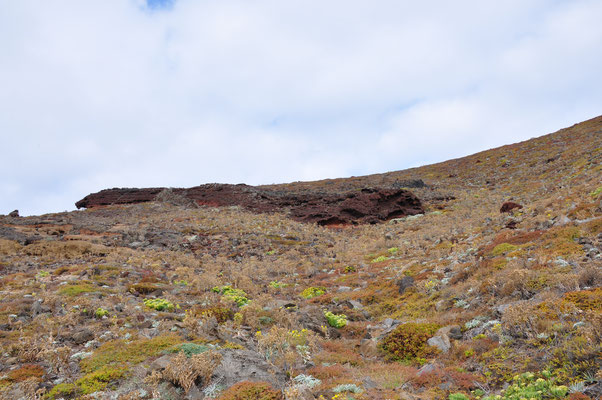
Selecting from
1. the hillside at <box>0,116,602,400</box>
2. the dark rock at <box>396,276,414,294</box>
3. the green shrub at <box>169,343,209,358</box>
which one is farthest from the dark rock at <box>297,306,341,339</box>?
the dark rock at <box>396,276,414,294</box>

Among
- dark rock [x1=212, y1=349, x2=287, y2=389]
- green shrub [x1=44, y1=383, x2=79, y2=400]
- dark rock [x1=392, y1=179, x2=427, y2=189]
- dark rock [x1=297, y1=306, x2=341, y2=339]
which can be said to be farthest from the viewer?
dark rock [x1=392, y1=179, x2=427, y2=189]

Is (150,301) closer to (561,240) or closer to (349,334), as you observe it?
(349,334)

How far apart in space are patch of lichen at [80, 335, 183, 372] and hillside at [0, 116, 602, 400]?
38 millimetres

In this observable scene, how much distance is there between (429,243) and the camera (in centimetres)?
1905

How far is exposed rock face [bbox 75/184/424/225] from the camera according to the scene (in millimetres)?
36094

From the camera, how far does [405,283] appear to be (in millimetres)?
12625

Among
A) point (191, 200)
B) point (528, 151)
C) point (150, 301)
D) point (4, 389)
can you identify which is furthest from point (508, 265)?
point (528, 151)

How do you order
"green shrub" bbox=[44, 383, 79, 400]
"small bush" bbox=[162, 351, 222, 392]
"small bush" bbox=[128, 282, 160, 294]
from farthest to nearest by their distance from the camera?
"small bush" bbox=[128, 282, 160, 294], "small bush" bbox=[162, 351, 222, 392], "green shrub" bbox=[44, 383, 79, 400]

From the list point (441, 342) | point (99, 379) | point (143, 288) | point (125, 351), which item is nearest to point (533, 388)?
point (441, 342)

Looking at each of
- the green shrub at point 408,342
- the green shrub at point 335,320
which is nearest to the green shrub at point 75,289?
the green shrub at point 335,320

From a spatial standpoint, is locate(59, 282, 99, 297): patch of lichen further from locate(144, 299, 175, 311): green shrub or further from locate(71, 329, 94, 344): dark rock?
locate(71, 329, 94, 344): dark rock

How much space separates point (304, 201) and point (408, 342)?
34.6 metres

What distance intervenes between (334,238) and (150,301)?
18.3 metres

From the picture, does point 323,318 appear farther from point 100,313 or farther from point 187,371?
point 100,313
